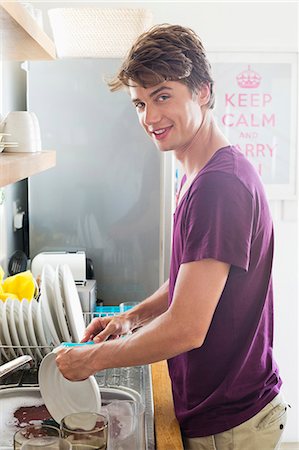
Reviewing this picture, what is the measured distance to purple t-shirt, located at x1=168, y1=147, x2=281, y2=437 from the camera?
138 centimetres

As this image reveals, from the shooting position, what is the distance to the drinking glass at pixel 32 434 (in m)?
1.18

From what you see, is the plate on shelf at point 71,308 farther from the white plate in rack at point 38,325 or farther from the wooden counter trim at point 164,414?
the wooden counter trim at point 164,414

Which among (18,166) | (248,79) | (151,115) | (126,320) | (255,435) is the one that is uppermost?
(248,79)

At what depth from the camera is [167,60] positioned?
1.55 m

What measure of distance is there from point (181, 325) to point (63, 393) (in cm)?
36

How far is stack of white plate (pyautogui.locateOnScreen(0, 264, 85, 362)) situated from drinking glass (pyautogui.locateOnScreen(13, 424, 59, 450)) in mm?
586

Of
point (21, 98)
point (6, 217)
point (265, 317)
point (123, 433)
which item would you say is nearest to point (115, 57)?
point (21, 98)

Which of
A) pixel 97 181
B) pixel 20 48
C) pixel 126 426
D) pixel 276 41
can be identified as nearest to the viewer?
pixel 126 426

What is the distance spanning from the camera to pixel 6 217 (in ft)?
9.98

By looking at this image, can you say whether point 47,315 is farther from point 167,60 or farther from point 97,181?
point 97,181

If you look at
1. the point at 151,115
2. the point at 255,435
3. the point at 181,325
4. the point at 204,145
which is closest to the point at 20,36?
the point at 151,115

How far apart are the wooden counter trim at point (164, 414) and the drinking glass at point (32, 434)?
0.93 feet

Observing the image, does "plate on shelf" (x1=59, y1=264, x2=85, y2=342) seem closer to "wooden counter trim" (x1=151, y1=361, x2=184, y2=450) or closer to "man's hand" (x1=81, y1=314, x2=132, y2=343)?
"man's hand" (x1=81, y1=314, x2=132, y2=343)

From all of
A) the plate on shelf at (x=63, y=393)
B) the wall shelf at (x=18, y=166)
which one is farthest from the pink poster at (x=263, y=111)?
the plate on shelf at (x=63, y=393)
